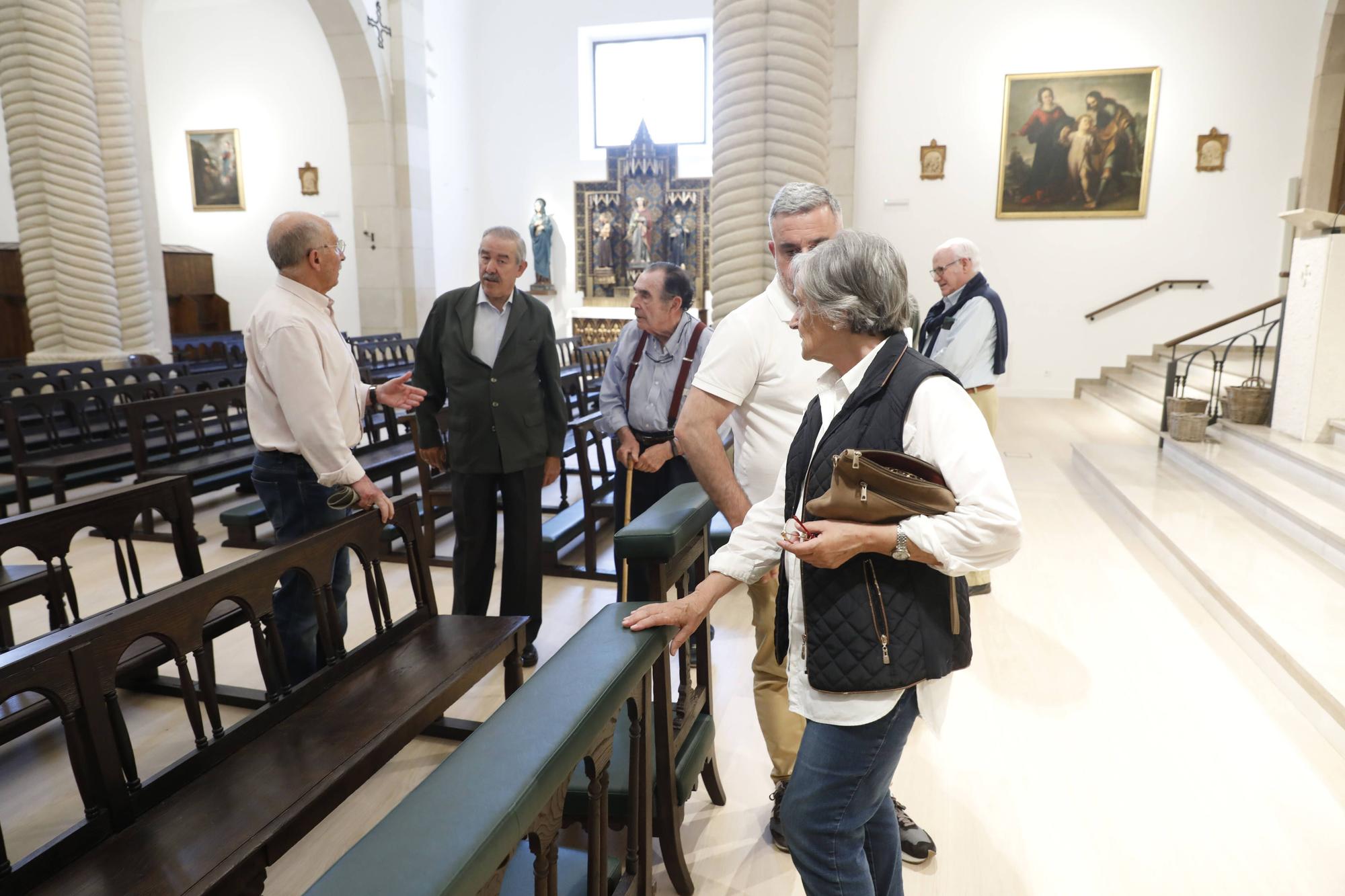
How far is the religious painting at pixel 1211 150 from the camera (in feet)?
35.1

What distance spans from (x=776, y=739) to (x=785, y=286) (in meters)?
1.20

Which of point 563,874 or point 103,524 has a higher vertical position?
point 103,524

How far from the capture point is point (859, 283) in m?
1.41

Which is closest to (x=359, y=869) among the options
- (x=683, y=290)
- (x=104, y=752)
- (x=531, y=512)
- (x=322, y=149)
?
(x=104, y=752)

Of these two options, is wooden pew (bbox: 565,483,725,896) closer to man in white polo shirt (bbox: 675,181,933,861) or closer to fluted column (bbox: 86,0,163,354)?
man in white polo shirt (bbox: 675,181,933,861)

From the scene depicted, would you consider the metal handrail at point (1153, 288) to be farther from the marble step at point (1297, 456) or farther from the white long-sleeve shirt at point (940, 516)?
the white long-sleeve shirt at point (940, 516)

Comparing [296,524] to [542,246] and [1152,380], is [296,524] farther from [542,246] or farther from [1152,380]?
[542,246]

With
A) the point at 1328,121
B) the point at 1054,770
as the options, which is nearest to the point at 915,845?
the point at 1054,770

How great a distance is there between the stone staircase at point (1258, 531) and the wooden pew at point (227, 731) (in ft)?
9.74

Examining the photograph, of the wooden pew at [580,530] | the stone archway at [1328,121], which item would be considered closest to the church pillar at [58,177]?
the wooden pew at [580,530]

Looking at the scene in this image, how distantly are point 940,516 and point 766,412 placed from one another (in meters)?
1.00

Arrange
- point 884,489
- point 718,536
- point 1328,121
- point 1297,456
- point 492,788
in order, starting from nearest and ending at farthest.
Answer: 1. point 492,788
2. point 884,489
3. point 718,536
4. point 1297,456
5. point 1328,121

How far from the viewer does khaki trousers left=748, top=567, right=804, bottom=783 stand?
2227 mm

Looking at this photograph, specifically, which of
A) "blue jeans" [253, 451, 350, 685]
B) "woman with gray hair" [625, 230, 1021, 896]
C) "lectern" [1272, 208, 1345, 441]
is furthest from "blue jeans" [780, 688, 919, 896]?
"lectern" [1272, 208, 1345, 441]
